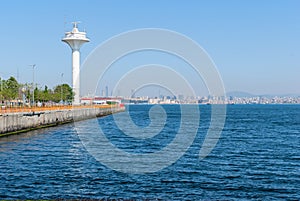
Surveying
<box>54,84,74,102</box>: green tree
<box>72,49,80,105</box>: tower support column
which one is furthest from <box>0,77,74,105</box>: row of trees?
<box>72,49,80,105</box>: tower support column

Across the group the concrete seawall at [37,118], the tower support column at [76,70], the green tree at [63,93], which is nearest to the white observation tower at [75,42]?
the tower support column at [76,70]

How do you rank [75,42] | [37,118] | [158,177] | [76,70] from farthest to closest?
[76,70] → [75,42] → [37,118] → [158,177]

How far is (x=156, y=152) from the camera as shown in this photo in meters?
37.7

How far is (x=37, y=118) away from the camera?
211 ft

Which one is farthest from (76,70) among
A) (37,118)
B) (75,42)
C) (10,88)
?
(37,118)

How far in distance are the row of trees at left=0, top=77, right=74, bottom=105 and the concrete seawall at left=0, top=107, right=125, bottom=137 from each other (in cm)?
1139

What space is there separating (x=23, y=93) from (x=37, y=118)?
32.3m

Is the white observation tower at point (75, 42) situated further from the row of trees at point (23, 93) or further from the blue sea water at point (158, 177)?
the blue sea water at point (158, 177)

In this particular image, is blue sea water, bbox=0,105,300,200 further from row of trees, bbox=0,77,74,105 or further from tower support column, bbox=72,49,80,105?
tower support column, bbox=72,49,80,105

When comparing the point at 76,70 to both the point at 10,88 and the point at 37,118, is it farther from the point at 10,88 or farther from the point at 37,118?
the point at 37,118

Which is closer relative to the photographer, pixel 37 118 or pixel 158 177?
pixel 158 177

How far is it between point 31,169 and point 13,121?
87.2ft

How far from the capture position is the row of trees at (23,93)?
93.2m

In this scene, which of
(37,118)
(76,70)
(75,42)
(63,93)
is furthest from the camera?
(63,93)
